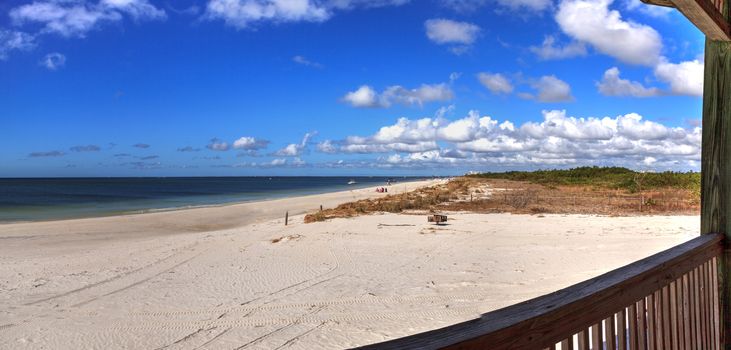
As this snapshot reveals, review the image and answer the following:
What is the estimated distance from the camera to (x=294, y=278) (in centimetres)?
1045

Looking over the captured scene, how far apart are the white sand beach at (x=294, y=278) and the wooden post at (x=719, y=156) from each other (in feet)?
13.4

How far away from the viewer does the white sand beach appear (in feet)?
23.4

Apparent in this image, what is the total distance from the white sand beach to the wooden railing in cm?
425

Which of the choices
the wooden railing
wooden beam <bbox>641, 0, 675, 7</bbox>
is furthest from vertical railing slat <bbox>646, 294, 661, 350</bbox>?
wooden beam <bbox>641, 0, 675, 7</bbox>

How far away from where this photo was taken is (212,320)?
7660 mm

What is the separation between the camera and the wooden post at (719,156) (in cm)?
332

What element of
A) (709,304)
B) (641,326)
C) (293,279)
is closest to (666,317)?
(641,326)

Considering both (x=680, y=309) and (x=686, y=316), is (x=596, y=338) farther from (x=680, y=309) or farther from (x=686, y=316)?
(x=686, y=316)

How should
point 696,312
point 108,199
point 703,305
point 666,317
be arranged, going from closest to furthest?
point 666,317 → point 696,312 → point 703,305 → point 108,199

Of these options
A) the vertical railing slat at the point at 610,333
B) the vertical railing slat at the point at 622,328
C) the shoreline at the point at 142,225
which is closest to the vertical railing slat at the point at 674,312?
the vertical railing slat at the point at 622,328

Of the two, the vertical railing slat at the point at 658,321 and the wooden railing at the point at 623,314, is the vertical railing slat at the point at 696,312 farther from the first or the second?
the vertical railing slat at the point at 658,321

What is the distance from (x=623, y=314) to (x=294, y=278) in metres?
8.88

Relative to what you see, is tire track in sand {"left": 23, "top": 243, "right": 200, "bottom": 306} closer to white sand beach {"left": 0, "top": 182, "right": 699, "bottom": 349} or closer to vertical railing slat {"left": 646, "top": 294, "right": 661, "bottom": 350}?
white sand beach {"left": 0, "top": 182, "right": 699, "bottom": 349}

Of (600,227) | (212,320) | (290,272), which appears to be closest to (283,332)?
(212,320)
